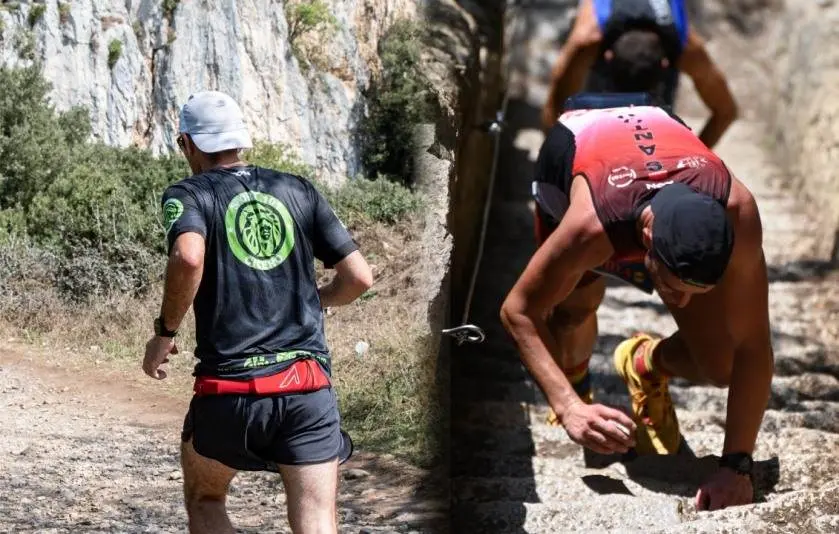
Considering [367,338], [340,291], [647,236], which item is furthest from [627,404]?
[340,291]

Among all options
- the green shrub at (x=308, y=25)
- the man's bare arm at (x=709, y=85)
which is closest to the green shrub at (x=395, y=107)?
the green shrub at (x=308, y=25)

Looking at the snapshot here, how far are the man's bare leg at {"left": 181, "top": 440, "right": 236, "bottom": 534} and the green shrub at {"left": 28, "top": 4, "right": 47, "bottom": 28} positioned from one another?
110 cm

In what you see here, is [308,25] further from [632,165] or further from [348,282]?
[632,165]

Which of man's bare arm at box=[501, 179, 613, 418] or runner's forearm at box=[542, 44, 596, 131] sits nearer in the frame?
man's bare arm at box=[501, 179, 613, 418]

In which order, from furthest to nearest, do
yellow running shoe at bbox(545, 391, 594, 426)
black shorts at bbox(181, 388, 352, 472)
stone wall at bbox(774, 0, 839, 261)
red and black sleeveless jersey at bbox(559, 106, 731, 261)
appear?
stone wall at bbox(774, 0, 839, 261) < yellow running shoe at bbox(545, 391, 594, 426) < red and black sleeveless jersey at bbox(559, 106, 731, 261) < black shorts at bbox(181, 388, 352, 472)

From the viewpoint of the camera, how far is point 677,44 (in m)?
5.50

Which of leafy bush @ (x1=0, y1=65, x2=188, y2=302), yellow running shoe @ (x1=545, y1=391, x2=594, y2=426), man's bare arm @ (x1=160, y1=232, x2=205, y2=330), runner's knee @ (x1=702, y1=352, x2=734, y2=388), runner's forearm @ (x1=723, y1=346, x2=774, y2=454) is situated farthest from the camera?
yellow running shoe @ (x1=545, y1=391, x2=594, y2=426)

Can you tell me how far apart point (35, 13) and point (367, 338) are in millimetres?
1162

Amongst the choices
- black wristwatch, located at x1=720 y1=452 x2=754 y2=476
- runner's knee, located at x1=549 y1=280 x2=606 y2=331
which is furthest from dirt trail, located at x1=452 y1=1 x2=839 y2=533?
runner's knee, located at x1=549 y1=280 x2=606 y2=331

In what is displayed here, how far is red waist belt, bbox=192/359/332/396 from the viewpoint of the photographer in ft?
10.5

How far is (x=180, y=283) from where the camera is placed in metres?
3.10

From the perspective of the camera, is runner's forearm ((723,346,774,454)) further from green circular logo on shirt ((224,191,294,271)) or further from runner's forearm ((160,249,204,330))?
runner's forearm ((160,249,204,330))

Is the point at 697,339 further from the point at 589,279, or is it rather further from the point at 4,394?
the point at 4,394

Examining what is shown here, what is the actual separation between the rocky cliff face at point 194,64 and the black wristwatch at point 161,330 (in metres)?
0.53
